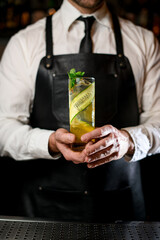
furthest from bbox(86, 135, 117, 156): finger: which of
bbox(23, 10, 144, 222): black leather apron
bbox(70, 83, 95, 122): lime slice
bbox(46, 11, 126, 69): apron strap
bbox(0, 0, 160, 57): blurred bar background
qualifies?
bbox(0, 0, 160, 57): blurred bar background

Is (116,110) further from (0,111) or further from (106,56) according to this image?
(0,111)

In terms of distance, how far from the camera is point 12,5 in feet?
9.61

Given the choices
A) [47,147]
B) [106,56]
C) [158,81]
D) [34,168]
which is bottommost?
[34,168]

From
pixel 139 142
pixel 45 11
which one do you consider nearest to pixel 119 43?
pixel 139 142

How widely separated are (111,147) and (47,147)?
0.31 metres

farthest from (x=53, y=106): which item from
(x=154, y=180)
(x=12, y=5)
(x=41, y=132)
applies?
(x=12, y=5)

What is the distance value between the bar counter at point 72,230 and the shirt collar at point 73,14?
944mm

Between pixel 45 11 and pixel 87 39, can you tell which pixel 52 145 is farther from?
pixel 45 11

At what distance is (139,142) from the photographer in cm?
125

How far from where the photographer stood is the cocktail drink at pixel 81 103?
964 millimetres

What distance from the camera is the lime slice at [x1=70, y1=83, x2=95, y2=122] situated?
3.18 ft

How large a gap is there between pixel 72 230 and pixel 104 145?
1.00ft

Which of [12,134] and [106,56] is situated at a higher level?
[106,56]

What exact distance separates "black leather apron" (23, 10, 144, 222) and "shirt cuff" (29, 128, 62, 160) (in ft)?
0.50
